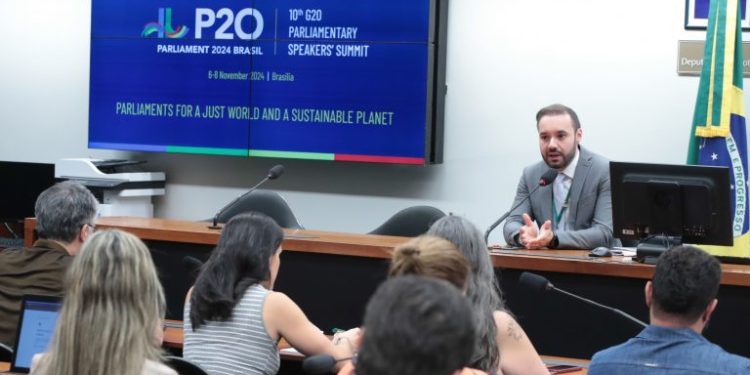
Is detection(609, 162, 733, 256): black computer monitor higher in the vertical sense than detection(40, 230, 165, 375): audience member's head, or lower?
higher

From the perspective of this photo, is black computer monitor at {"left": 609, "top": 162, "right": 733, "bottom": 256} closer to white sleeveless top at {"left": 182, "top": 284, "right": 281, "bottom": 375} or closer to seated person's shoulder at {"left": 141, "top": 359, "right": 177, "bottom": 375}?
white sleeveless top at {"left": 182, "top": 284, "right": 281, "bottom": 375}

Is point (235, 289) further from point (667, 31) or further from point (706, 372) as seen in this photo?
point (667, 31)

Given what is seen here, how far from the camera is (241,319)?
11.0 feet

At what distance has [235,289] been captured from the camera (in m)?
3.37

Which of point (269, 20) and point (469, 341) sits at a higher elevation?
point (269, 20)

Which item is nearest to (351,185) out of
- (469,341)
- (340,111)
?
(340,111)

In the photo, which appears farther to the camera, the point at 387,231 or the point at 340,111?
the point at 340,111

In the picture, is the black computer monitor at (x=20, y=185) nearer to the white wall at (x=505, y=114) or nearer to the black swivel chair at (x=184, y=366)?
the white wall at (x=505, y=114)

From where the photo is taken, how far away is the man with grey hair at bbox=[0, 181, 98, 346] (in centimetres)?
376

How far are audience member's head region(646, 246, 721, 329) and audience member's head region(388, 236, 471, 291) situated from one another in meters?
0.49

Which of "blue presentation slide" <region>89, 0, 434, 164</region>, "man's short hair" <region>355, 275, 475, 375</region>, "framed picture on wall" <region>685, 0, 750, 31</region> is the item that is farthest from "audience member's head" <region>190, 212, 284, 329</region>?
"framed picture on wall" <region>685, 0, 750, 31</region>

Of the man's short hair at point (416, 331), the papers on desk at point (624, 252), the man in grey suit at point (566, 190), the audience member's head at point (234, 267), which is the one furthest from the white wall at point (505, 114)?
the man's short hair at point (416, 331)

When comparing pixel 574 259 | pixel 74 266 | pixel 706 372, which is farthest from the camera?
pixel 574 259

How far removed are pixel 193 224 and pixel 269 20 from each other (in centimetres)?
191
